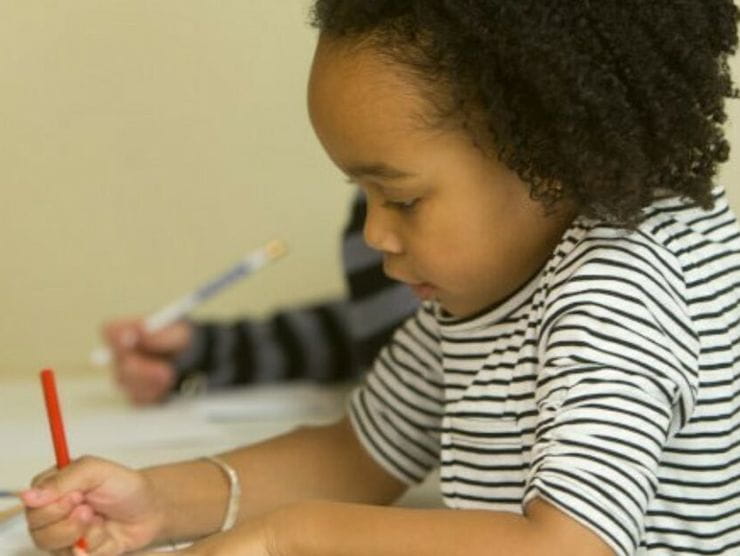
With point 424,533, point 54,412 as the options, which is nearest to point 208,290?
point 54,412

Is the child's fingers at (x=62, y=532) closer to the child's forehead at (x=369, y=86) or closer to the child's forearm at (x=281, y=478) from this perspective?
the child's forearm at (x=281, y=478)

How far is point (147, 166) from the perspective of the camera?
4.41 feet

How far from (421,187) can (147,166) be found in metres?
0.69

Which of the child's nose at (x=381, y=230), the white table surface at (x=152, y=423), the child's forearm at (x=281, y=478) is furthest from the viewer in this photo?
the white table surface at (x=152, y=423)

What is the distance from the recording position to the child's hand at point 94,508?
0.77 meters

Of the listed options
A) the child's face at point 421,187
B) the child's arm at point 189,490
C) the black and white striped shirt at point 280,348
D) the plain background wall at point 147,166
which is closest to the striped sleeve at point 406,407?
the child's arm at point 189,490

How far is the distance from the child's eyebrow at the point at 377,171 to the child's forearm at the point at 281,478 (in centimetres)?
25

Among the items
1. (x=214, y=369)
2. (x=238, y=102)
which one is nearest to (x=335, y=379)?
(x=214, y=369)

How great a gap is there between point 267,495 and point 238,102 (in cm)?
55

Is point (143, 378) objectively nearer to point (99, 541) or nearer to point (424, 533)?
point (99, 541)

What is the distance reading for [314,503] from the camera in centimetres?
69

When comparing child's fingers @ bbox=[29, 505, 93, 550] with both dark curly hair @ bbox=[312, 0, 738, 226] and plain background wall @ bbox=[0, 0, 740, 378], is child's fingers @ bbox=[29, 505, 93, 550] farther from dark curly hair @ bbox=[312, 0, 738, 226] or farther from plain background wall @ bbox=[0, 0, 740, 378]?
plain background wall @ bbox=[0, 0, 740, 378]

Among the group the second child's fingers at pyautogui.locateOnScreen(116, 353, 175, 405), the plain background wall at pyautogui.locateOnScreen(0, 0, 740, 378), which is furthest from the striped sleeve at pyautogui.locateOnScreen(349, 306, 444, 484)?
the plain background wall at pyautogui.locateOnScreen(0, 0, 740, 378)

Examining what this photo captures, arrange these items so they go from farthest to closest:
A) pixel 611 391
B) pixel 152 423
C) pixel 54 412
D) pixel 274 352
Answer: pixel 274 352 → pixel 152 423 → pixel 54 412 → pixel 611 391
